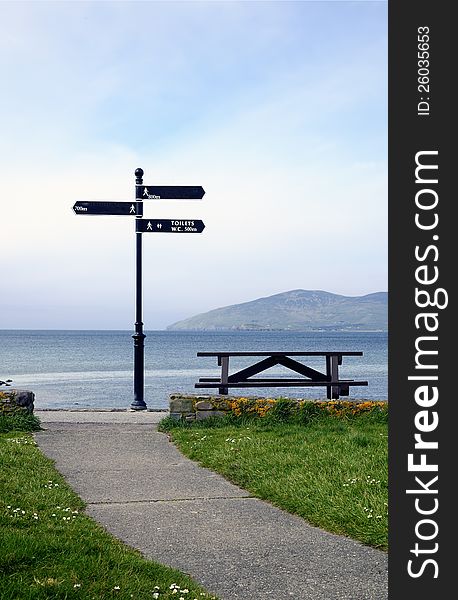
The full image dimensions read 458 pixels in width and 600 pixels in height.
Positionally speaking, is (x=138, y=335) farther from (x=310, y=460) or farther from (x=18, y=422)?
(x=310, y=460)

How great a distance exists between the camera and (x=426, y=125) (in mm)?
3195

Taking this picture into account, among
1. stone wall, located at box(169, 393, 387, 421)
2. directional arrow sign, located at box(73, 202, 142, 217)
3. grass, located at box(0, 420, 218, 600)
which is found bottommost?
grass, located at box(0, 420, 218, 600)

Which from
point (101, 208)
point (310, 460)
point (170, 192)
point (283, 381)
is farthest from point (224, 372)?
point (310, 460)

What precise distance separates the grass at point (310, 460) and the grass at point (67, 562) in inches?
66.7

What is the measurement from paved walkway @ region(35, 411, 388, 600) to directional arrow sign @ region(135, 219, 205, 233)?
538 centimetres

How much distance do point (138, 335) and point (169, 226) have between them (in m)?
2.13

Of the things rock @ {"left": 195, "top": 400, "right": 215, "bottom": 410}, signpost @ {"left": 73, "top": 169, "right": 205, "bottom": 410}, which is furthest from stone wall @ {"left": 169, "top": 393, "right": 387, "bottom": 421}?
signpost @ {"left": 73, "top": 169, "right": 205, "bottom": 410}

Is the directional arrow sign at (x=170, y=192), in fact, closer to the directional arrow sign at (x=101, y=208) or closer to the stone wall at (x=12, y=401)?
the directional arrow sign at (x=101, y=208)

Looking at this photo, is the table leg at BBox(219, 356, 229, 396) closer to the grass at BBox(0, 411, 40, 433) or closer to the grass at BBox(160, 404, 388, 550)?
the grass at BBox(160, 404, 388, 550)

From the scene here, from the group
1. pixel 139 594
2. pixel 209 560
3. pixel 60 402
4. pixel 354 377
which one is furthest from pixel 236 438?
pixel 354 377

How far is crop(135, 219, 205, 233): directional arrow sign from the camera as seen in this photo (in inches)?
546

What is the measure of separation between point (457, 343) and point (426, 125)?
0.93 m

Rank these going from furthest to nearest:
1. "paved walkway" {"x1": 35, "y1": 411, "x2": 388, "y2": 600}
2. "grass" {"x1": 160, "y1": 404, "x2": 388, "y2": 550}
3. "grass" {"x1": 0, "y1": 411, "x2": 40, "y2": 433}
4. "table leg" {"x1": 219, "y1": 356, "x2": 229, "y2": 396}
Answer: "table leg" {"x1": 219, "y1": 356, "x2": 229, "y2": 396}
"grass" {"x1": 0, "y1": 411, "x2": 40, "y2": 433}
"grass" {"x1": 160, "y1": 404, "x2": 388, "y2": 550}
"paved walkway" {"x1": 35, "y1": 411, "x2": 388, "y2": 600}

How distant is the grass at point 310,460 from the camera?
604 centimetres
